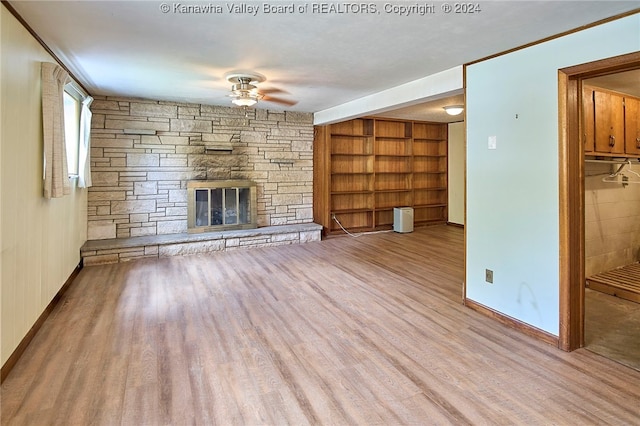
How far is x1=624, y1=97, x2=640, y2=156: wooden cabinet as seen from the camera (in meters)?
3.64

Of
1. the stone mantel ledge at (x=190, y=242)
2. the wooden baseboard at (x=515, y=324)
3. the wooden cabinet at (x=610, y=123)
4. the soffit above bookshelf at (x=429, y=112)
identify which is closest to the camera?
the wooden baseboard at (x=515, y=324)

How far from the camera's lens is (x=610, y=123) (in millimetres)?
3492

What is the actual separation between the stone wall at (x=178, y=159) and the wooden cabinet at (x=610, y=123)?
4240 mm

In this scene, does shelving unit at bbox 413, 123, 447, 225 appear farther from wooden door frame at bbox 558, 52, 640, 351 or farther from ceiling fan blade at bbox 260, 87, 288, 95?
wooden door frame at bbox 558, 52, 640, 351

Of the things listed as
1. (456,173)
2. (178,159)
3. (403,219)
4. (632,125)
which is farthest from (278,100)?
(456,173)

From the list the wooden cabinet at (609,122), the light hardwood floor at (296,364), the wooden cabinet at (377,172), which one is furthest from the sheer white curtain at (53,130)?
the wooden cabinet at (609,122)

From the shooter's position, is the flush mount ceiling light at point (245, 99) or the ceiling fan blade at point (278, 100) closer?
the flush mount ceiling light at point (245, 99)

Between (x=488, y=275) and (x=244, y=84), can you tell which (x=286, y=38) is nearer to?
(x=244, y=84)

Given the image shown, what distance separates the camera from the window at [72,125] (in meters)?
3.81

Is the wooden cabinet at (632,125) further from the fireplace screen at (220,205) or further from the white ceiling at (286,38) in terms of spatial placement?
the fireplace screen at (220,205)

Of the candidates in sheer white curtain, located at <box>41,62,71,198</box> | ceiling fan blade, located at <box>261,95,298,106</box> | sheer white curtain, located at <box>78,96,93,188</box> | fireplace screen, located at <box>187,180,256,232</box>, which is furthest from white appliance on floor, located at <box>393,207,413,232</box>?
sheer white curtain, located at <box>41,62,71,198</box>

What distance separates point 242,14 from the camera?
2232 mm

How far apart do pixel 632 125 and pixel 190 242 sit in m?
5.65

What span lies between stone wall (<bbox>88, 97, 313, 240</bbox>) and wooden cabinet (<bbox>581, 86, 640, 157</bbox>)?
13.9 ft
